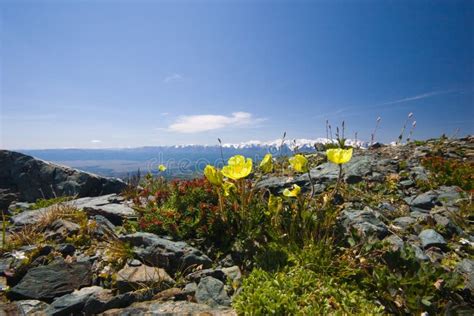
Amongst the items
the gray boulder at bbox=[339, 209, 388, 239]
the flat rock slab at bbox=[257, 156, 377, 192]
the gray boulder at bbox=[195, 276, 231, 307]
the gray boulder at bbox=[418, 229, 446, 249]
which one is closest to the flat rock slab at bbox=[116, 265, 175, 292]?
the gray boulder at bbox=[195, 276, 231, 307]

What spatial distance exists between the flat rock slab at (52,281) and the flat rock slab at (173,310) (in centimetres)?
90

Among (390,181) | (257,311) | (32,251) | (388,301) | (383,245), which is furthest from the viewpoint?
(390,181)

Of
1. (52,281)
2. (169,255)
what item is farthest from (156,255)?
(52,281)

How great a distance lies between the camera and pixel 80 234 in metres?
4.22

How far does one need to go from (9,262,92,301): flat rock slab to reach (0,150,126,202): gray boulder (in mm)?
6591

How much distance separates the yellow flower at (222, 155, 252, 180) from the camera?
3392mm

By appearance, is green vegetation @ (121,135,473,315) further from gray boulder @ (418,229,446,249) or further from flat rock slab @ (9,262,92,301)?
flat rock slab @ (9,262,92,301)

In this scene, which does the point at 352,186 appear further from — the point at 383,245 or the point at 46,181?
the point at 46,181

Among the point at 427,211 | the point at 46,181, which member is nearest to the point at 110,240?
the point at 427,211

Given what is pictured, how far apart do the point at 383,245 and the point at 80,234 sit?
455 centimetres

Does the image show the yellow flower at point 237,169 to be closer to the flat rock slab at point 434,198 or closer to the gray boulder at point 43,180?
the flat rock slab at point 434,198

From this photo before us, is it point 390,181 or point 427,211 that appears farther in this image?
point 390,181

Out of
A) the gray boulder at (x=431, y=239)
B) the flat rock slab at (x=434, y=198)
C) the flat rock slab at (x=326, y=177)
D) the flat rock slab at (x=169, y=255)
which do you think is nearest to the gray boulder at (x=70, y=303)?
the flat rock slab at (x=169, y=255)

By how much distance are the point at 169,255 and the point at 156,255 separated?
7.1 inches
